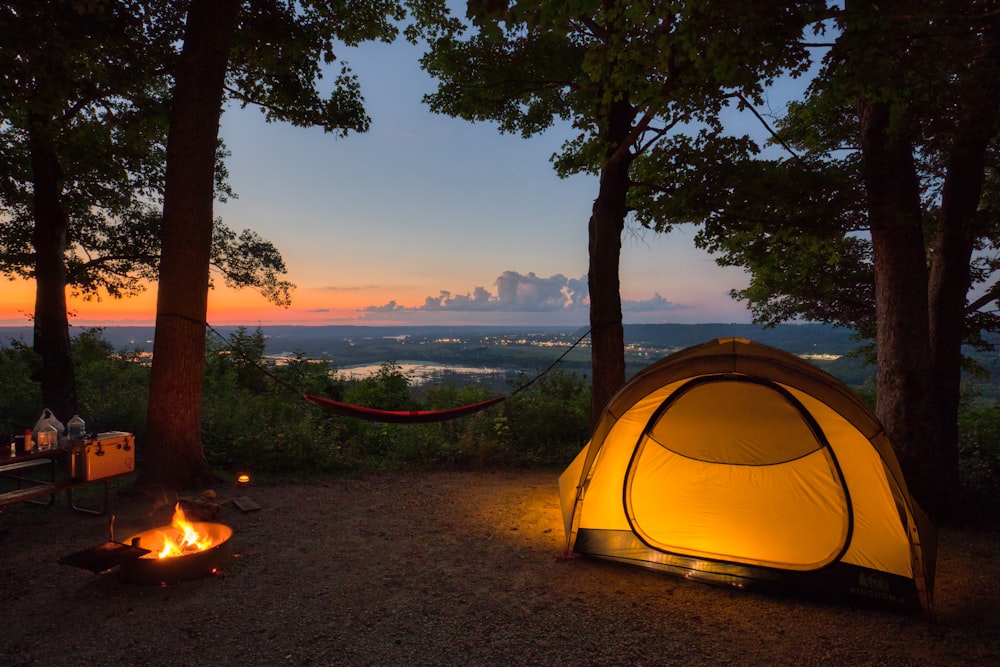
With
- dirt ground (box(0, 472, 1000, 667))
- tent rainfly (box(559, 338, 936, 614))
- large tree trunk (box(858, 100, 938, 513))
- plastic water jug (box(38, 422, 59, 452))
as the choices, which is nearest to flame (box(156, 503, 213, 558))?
dirt ground (box(0, 472, 1000, 667))

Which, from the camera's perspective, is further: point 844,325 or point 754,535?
point 844,325

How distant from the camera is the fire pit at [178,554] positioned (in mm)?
3535

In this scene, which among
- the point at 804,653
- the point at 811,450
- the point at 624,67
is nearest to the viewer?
the point at 804,653

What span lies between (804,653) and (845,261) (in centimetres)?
778

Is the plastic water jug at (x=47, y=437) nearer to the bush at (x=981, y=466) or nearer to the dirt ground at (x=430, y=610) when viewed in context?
the dirt ground at (x=430, y=610)

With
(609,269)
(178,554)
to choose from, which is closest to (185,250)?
(178,554)

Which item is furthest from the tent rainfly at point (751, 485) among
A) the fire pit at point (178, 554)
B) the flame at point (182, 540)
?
the flame at point (182, 540)

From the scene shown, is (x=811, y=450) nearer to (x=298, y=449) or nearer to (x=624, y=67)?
(x=624, y=67)

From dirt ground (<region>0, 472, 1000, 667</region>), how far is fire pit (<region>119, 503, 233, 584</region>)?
7cm

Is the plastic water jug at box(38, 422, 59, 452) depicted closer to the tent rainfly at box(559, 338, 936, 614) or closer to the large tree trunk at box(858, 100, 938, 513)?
the tent rainfly at box(559, 338, 936, 614)

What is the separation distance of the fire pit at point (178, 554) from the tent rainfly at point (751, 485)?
266cm

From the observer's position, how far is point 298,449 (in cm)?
698

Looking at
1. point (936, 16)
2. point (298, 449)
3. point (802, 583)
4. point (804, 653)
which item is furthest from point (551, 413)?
point (936, 16)

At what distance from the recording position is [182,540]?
386 centimetres
